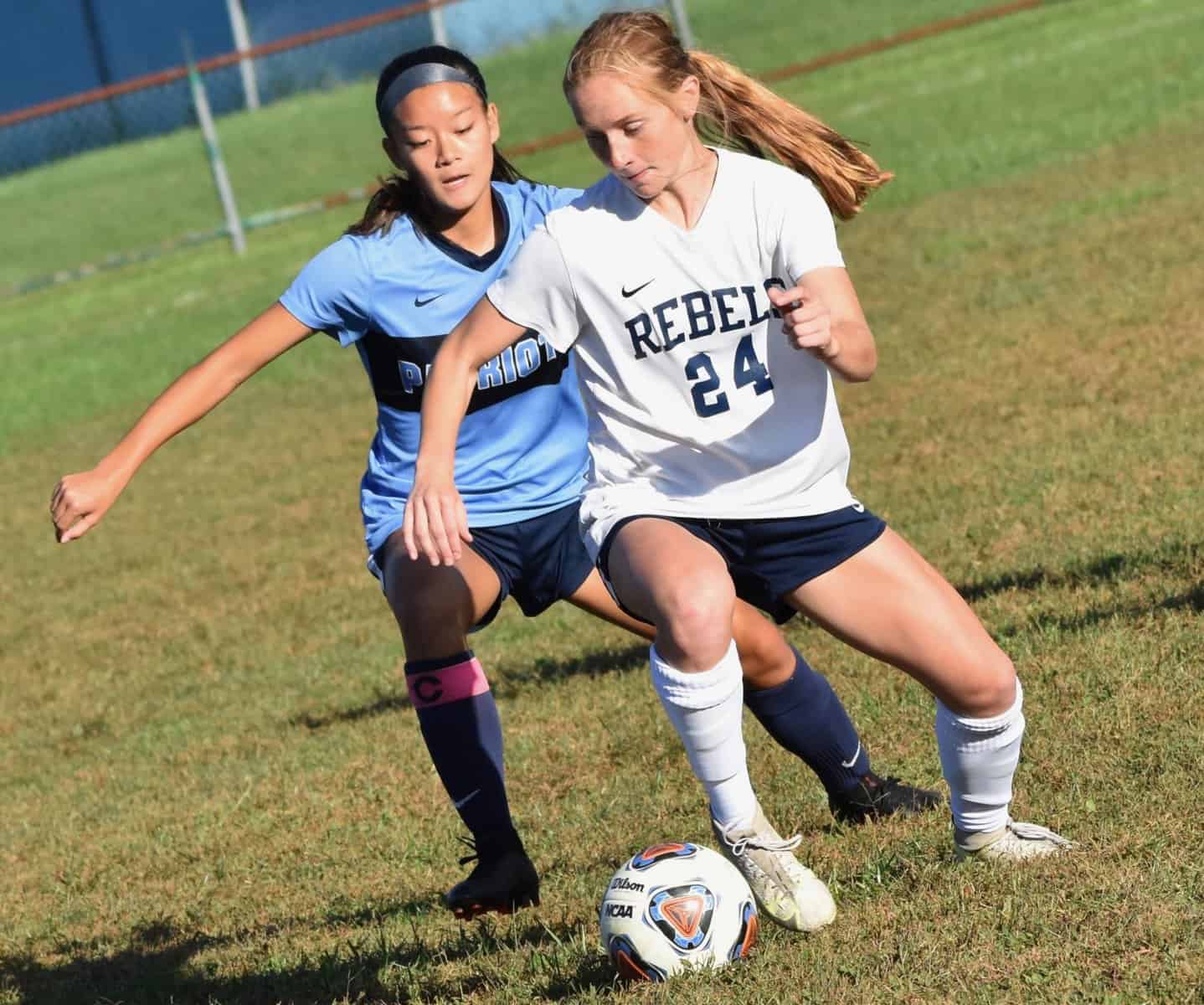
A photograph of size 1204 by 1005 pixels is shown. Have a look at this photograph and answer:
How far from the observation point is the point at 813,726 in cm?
459

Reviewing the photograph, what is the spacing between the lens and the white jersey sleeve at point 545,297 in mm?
3826

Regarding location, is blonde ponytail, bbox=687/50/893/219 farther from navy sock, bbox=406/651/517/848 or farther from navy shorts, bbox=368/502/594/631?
navy sock, bbox=406/651/517/848

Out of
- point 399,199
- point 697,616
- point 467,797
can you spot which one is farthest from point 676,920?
point 399,199

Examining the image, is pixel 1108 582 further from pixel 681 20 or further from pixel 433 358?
pixel 681 20

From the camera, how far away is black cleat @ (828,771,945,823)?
4555mm

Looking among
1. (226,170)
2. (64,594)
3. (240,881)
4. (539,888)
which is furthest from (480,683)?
(226,170)

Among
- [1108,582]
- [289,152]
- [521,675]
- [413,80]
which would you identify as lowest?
[521,675]

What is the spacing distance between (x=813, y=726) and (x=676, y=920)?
1.04 meters

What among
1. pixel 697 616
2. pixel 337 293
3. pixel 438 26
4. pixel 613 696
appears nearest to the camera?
pixel 697 616

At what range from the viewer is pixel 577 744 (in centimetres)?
577

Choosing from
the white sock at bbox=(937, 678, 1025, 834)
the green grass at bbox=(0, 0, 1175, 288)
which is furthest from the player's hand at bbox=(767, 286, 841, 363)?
the green grass at bbox=(0, 0, 1175, 288)

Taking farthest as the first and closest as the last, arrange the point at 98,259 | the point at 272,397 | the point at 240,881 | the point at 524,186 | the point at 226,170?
the point at 226,170 < the point at 98,259 < the point at 272,397 < the point at 240,881 < the point at 524,186

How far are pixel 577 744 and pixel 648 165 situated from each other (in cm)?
251

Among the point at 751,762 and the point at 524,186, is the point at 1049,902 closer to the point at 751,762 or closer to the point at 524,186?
the point at 751,762
